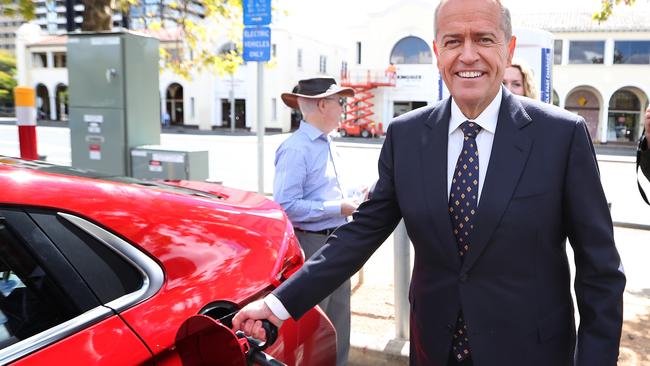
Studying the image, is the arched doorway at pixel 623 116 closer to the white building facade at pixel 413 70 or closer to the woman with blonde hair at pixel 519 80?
the white building facade at pixel 413 70

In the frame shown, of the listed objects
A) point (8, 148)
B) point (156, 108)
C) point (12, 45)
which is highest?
point (12, 45)

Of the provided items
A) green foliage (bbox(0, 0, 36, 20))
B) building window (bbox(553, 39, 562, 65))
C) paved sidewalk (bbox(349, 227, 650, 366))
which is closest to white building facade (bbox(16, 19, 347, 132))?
building window (bbox(553, 39, 562, 65))

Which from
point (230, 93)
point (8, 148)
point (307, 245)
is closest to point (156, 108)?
point (307, 245)

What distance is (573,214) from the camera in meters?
1.57

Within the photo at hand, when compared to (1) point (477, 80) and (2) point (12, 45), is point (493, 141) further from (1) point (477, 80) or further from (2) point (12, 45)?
(2) point (12, 45)

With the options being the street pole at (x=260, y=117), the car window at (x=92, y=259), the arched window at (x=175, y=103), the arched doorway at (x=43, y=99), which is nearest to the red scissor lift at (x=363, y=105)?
the arched window at (x=175, y=103)

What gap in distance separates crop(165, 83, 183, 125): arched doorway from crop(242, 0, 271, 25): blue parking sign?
4154 centimetres

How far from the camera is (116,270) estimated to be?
166cm

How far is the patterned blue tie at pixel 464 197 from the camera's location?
167 centimetres

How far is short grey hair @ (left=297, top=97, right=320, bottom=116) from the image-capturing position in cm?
361

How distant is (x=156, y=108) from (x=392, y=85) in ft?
107

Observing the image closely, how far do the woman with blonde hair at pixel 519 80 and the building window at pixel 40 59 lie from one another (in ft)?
187

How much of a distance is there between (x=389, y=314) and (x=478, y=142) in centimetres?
317

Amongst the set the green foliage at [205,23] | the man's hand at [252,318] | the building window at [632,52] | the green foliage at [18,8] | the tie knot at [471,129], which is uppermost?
the building window at [632,52]
